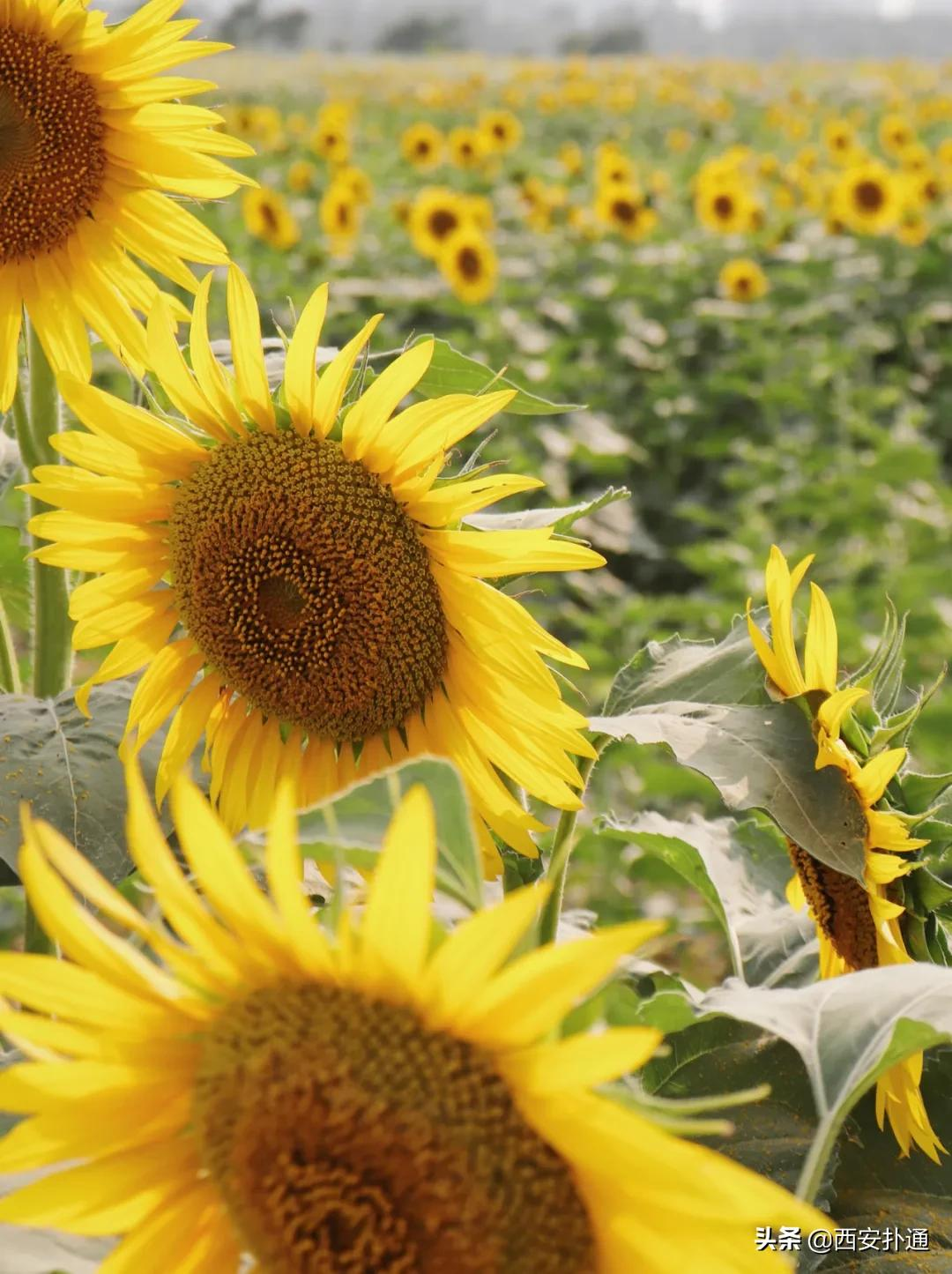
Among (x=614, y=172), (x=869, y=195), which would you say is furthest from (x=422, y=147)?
(x=869, y=195)

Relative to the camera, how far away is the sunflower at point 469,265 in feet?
18.3

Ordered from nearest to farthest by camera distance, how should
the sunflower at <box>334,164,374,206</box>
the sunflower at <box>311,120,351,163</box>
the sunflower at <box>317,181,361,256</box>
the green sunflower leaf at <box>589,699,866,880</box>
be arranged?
the green sunflower leaf at <box>589,699,866,880</box>
the sunflower at <box>317,181,361,256</box>
the sunflower at <box>334,164,374,206</box>
the sunflower at <box>311,120,351,163</box>

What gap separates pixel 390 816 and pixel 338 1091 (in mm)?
103

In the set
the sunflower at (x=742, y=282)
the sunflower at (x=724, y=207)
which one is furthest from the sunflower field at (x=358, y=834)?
the sunflower at (x=724, y=207)

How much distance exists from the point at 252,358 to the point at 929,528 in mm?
3501

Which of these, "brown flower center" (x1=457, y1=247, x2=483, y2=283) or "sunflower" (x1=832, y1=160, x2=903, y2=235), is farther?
"sunflower" (x1=832, y1=160, x2=903, y2=235)

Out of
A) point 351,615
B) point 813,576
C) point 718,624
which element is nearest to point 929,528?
point 813,576

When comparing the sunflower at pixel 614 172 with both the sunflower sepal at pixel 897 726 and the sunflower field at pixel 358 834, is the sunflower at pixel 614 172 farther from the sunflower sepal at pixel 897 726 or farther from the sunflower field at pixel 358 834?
the sunflower sepal at pixel 897 726

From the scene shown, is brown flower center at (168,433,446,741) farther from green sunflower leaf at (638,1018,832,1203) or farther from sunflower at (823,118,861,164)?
sunflower at (823,118,861,164)

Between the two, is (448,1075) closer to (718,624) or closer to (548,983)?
(548,983)

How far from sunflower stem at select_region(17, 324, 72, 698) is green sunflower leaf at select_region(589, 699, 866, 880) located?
414 mm

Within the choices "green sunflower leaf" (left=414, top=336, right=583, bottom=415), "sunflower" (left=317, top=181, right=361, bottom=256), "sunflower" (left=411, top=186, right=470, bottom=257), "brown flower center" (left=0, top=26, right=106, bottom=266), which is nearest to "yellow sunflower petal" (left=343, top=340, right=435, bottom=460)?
"green sunflower leaf" (left=414, top=336, right=583, bottom=415)

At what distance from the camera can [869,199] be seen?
21.1 ft

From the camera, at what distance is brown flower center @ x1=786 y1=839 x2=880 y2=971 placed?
33.4 inches
